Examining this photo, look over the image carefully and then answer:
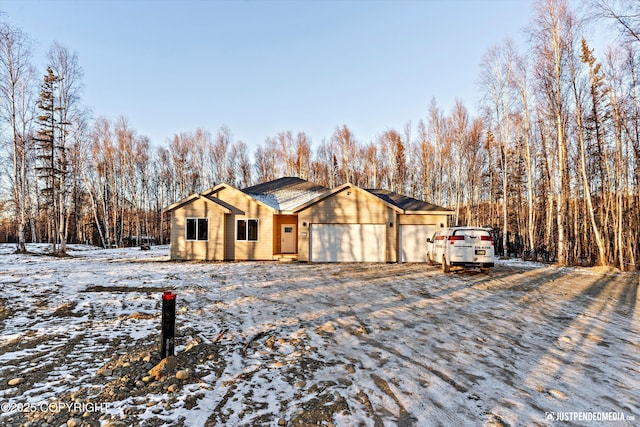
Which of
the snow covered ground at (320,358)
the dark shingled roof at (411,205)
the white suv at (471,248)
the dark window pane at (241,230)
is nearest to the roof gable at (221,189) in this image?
the dark window pane at (241,230)

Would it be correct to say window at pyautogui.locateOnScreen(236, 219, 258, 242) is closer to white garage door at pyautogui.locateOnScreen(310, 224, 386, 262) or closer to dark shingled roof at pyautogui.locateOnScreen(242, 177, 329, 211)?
dark shingled roof at pyautogui.locateOnScreen(242, 177, 329, 211)

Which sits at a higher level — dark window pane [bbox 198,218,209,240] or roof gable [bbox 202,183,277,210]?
roof gable [bbox 202,183,277,210]

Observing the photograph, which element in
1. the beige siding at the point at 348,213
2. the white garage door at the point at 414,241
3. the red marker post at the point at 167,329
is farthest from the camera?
the white garage door at the point at 414,241

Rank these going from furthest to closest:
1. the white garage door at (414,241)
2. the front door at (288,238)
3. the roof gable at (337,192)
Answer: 1. the front door at (288,238)
2. the white garage door at (414,241)
3. the roof gable at (337,192)

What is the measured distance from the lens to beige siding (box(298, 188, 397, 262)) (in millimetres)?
15477

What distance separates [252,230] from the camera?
16000 mm

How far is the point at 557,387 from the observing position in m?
3.33

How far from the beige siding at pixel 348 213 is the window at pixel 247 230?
7.88ft

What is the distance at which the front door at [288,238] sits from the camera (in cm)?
1764

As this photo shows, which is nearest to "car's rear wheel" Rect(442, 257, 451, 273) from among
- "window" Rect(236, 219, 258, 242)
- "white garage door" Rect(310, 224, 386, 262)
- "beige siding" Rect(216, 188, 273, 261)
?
"white garage door" Rect(310, 224, 386, 262)

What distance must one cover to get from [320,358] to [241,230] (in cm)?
1268

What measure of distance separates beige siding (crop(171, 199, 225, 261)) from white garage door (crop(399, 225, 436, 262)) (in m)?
9.17

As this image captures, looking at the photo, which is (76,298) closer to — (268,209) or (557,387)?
(557,387)

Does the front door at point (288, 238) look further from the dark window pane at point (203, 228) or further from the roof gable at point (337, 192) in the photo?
the dark window pane at point (203, 228)
